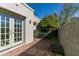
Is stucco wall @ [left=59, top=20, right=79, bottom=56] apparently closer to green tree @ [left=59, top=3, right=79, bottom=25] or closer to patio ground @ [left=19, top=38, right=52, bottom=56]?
patio ground @ [left=19, top=38, right=52, bottom=56]

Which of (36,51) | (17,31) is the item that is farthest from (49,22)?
(36,51)

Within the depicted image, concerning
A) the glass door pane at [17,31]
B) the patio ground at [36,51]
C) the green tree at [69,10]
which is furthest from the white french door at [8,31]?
the green tree at [69,10]

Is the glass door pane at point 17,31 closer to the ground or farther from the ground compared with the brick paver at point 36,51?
farther from the ground

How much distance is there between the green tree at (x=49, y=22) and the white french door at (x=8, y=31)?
13247mm

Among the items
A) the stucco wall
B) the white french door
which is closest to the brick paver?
the white french door

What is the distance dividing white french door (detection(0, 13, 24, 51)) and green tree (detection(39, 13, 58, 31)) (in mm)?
13247

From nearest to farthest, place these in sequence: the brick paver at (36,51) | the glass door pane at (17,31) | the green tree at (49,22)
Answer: the brick paver at (36,51), the glass door pane at (17,31), the green tree at (49,22)

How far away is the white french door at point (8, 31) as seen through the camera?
19.8ft

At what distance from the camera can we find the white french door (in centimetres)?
603

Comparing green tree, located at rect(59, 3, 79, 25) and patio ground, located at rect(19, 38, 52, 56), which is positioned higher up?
green tree, located at rect(59, 3, 79, 25)

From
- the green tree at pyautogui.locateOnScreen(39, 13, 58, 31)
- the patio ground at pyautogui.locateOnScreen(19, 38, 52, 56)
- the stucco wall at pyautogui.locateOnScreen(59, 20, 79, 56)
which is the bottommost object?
the patio ground at pyautogui.locateOnScreen(19, 38, 52, 56)

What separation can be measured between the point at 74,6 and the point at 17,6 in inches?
562

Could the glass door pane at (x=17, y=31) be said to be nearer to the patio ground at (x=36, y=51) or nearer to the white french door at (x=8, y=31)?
the white french door at (x=8, y=31)

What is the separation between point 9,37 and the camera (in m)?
6.69
